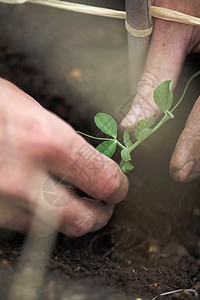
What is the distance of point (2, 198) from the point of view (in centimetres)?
91

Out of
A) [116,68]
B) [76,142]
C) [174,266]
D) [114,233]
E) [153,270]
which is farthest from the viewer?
[116,68]

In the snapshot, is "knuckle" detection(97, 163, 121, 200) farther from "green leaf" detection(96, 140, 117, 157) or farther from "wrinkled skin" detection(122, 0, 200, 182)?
"wrinkled skin" detection(122, 0, 200, 182)

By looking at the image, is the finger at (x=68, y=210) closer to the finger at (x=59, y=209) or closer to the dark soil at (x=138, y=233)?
the finger at (x=59, y=209)

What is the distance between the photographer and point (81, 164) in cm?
88

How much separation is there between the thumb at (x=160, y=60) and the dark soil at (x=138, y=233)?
0.43m

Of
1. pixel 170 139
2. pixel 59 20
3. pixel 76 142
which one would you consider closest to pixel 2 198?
pixel 76 142

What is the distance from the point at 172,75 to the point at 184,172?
0.36 meters

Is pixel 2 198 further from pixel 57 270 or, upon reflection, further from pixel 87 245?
pixel 87 245

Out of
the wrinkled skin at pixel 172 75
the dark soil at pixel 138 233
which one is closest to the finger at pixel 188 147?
the wrinkled skin at pixel 172 75

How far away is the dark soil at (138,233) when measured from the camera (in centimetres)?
106

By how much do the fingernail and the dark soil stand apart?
33cm

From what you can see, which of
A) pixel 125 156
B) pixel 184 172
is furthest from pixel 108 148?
pixel 184 172

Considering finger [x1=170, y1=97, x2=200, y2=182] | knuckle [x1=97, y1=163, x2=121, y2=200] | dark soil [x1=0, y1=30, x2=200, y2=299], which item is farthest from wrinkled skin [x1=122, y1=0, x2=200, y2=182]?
dark soil [x1=0, y1=30, x2=200, y2=299]

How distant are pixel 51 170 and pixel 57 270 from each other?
10.7 inches
